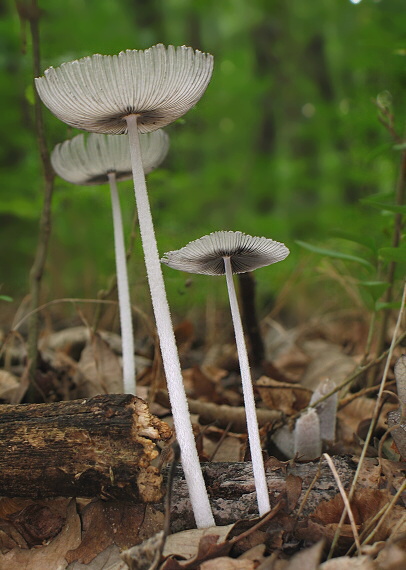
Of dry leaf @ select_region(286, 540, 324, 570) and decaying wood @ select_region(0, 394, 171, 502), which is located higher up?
decaying wood @ select_region(0, 394, 171, 502)

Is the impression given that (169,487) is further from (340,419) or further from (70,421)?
(340,419)

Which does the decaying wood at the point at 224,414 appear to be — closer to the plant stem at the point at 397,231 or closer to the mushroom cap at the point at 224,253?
the plant stem at the point at 397,231

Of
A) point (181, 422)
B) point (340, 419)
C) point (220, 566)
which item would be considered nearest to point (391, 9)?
point (340, 419)

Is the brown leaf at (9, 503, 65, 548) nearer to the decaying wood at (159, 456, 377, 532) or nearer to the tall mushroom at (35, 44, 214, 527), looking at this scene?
the decaying wood at (159, 456, 377, 532)

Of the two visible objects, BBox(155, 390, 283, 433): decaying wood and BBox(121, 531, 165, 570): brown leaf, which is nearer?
BBox(121, 531, 165, 570): brown leaf

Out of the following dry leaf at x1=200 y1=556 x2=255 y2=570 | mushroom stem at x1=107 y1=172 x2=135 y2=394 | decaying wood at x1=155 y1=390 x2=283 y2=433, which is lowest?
dry leaf at x1=200 y1=556 x2=255 y2=570

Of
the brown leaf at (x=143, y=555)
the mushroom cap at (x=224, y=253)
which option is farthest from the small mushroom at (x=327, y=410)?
the brown leaf at (x=143, y=555)

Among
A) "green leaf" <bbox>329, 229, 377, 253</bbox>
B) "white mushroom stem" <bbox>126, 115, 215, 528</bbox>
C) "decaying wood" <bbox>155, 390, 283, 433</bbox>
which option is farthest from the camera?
"decaying wood" <bbox>155, 390, 283, 433</bbox>

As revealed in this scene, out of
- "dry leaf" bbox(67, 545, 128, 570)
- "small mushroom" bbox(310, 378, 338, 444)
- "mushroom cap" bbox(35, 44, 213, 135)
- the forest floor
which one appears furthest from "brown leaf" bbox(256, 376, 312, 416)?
"mushroom cap" bbox(35, 44, 213, 135)
